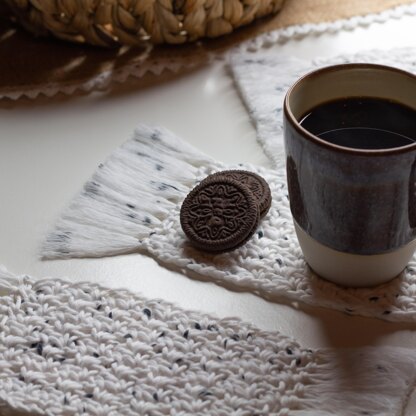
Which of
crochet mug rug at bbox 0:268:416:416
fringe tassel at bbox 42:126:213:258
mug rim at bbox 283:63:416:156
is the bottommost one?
crochet mug rug at bbox 0:268:416:416

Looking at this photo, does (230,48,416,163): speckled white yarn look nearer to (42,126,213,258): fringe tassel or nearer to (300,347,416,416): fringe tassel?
(42,126,213,258): fringe tassel

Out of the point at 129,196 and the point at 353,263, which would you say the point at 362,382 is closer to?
the point at 353,263

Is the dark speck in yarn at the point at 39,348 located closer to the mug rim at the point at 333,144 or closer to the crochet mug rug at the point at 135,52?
the mug rim at the point at 333,144

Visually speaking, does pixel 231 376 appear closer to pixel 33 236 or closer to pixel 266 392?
pixel 266 392

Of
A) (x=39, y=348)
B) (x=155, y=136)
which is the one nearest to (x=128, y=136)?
(x=155, y=136)

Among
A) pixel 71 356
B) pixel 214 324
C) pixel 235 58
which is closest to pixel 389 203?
pixel 214 324

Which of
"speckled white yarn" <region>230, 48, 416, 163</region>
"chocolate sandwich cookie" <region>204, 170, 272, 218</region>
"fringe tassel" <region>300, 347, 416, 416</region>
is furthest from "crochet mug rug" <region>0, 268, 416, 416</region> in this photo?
"speckled white yarn" <region>230, 48, 416, 163</region>
